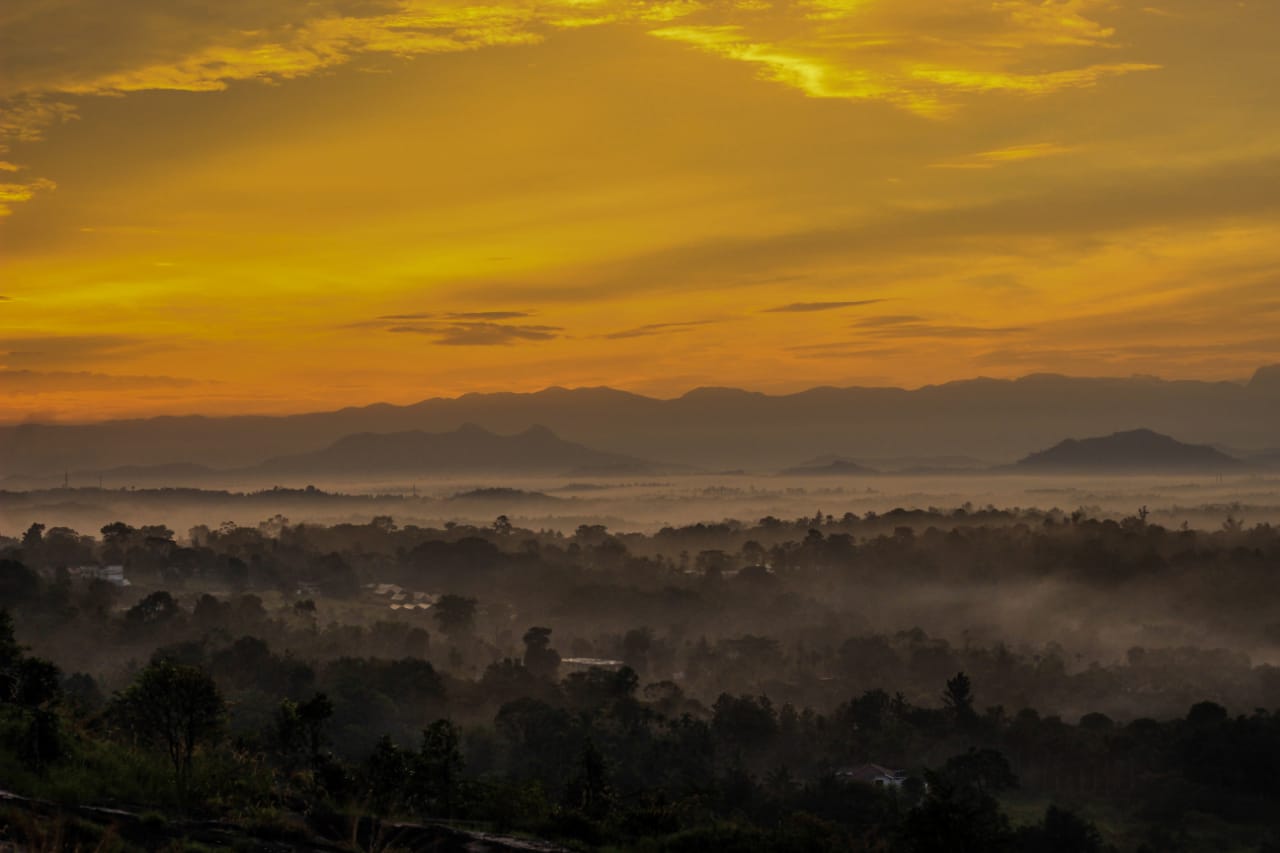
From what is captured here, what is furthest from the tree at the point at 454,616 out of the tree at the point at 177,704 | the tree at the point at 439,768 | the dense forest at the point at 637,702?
the tree at the point at 177,704

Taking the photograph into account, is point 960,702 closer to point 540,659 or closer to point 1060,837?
point 1060,837

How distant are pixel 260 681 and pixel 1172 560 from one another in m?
141

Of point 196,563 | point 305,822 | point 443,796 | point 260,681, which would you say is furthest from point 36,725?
point 196,563

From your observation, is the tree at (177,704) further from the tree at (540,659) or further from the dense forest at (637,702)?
the tree at (540,659)

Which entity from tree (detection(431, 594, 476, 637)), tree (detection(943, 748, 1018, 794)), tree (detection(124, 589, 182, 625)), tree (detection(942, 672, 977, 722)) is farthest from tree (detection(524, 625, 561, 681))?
tree (detection(943, 748, 1018, 794))

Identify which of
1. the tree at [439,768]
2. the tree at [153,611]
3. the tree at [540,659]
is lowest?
the tree at [540,659]

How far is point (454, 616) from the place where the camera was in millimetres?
137000

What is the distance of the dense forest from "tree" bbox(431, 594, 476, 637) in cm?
40

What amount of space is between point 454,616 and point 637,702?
196ft

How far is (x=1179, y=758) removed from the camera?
73688 mm

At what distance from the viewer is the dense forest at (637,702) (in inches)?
1016

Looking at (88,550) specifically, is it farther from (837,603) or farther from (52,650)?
(837,603)

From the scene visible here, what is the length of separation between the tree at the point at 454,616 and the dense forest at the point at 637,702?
40cm

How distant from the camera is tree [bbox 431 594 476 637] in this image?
136625 millimetres
